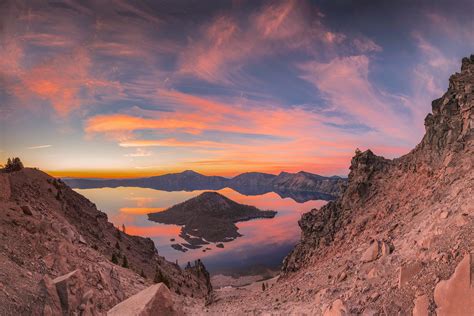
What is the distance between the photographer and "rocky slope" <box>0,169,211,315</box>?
14734 millimetres

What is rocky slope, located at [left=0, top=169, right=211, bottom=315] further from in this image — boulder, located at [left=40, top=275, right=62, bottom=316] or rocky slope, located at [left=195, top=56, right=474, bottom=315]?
rocky slope, located at [left=195, top=56, right=474, bottom=315]

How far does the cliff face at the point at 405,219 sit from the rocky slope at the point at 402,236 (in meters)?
0.08

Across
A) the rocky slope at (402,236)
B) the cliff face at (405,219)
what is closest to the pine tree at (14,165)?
the rocky slope at (402,236)

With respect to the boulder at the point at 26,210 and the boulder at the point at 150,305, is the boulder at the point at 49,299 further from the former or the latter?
the boulder at the point at 26,210

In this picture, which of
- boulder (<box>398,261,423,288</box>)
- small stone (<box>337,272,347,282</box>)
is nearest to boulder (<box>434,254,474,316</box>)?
boulder (<box>398,261,423,288</box>)

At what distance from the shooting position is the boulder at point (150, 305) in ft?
39.4

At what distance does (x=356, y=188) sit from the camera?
45.1m

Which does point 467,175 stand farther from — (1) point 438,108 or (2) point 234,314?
(2) point 234,314

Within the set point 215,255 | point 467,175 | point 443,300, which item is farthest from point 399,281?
point 215,255

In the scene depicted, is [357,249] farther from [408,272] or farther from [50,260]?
[50,260]

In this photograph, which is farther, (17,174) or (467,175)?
(17,174)

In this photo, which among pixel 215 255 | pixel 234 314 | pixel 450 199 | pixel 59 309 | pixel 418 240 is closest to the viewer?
pixel 59 309

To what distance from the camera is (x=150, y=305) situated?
12.1 metres

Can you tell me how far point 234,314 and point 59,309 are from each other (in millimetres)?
22876
